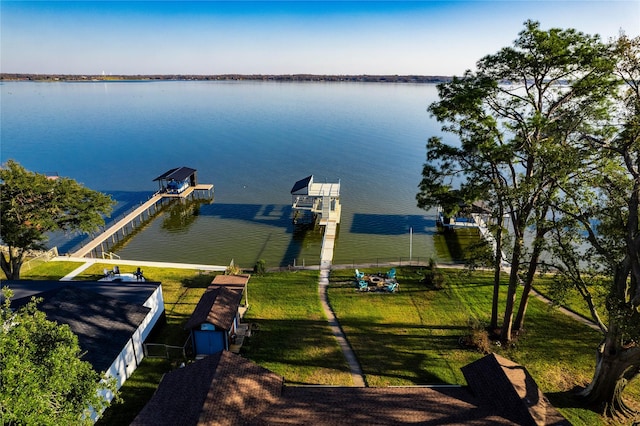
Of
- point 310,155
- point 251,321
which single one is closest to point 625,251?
point 251,321

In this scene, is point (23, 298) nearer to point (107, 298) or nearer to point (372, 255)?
point (107, 298)

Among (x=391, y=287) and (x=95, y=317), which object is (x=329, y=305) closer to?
(x=391, y=287)

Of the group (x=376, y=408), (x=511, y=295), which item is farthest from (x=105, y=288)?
(x=511, y=295)

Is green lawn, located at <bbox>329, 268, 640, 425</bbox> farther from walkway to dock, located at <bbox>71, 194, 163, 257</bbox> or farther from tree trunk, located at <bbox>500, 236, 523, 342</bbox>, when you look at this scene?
walkway to dock, located at <bbox>71, 194, 163, 257</bbox>

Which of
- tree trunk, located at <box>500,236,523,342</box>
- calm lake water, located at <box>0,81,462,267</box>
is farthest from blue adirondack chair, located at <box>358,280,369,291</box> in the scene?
tree trunk, located at <box>500,236,523,342</box>

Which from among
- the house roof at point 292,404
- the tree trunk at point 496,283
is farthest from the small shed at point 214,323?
the tree trunk at point 496,283
